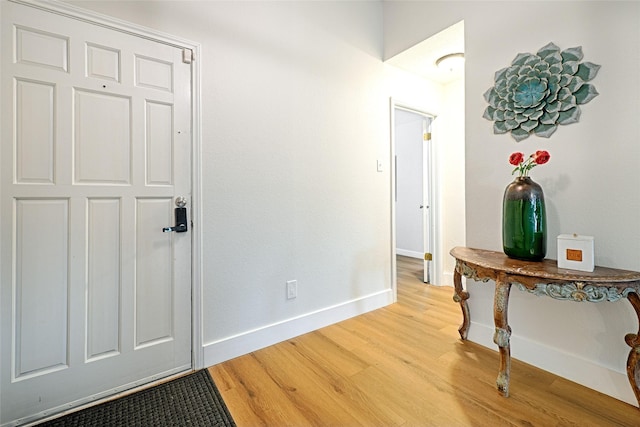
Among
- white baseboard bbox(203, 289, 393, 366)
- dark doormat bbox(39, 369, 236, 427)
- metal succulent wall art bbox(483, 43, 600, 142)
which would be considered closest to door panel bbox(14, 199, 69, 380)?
dark doormat bbox(39, 369, 236, 427)

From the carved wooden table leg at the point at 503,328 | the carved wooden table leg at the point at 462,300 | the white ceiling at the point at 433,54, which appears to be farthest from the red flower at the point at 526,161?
the white ceiling at the point at 433,54

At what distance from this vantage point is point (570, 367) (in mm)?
1594

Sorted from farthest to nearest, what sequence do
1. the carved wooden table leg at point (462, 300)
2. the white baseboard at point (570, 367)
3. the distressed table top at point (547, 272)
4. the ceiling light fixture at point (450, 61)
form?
the ceiling light fixture at point (450, 61)
the carved wooden table leg at point (462, 300)
the white baseboard at point (570, 367)
the distressed table top at point (547, 272)

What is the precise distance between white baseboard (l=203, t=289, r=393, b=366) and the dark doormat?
23 centimetres

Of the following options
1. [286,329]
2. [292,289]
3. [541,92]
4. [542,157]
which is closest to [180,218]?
[292,289]

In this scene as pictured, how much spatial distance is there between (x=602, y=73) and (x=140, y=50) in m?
2.50

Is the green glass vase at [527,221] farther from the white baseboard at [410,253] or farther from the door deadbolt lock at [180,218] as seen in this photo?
the white baseboard at [410,253]

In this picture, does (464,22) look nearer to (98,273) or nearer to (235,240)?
(235,240)

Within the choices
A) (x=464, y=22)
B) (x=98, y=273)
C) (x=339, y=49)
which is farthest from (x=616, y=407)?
(x=339, y=49)

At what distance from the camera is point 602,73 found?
4.86ft

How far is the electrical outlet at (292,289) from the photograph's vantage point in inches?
83.0

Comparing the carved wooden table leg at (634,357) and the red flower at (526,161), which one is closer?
the carved wooden table leg at (634,357)

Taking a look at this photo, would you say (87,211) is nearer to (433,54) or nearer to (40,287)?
(40,287)

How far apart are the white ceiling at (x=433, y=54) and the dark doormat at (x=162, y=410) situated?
294 cm
